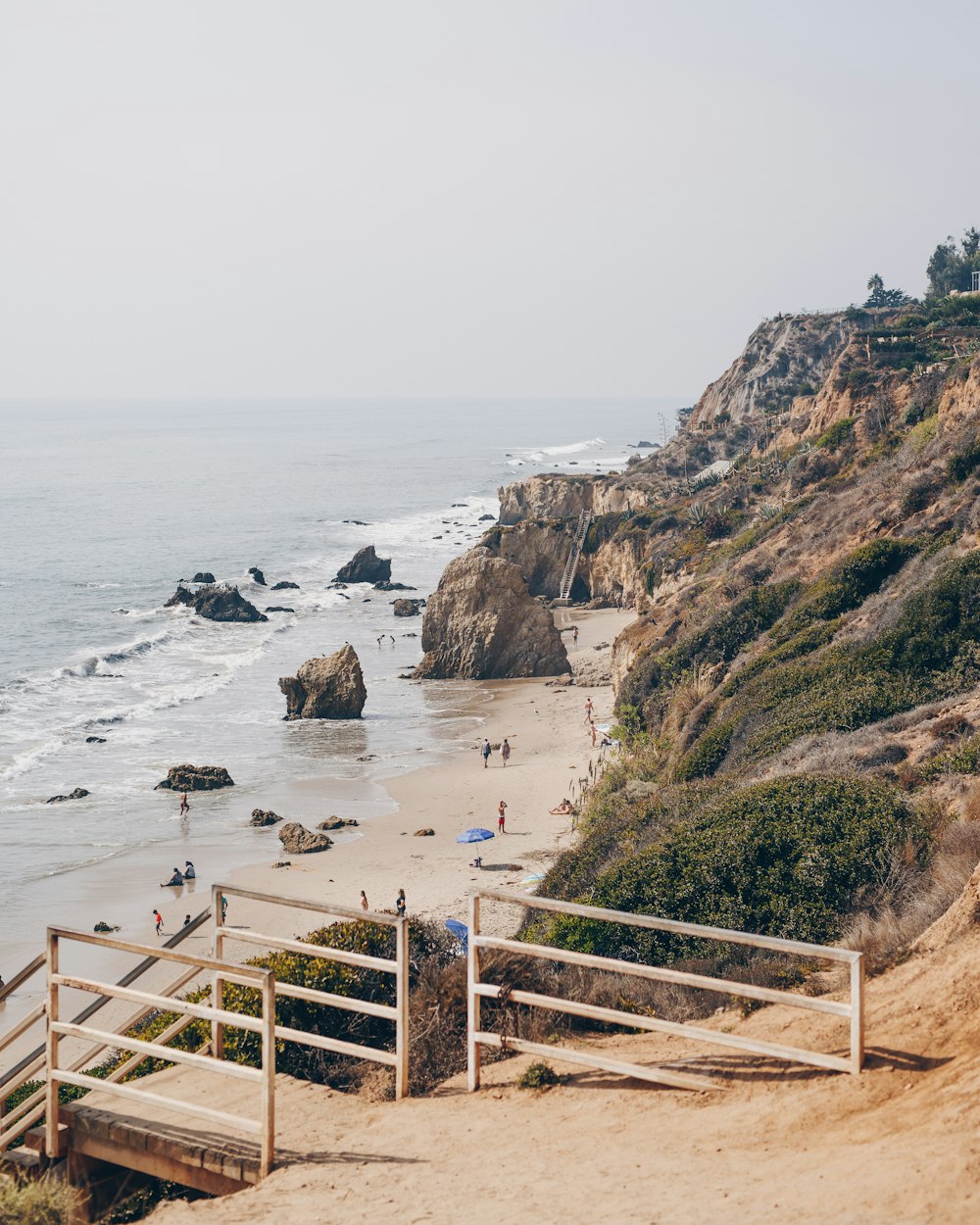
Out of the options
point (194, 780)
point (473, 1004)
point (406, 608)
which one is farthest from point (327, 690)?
point (473, 1004)

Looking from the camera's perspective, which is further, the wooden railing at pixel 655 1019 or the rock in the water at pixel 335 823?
the rock in the water at pixel 335 823

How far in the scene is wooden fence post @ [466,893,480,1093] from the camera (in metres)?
6.88

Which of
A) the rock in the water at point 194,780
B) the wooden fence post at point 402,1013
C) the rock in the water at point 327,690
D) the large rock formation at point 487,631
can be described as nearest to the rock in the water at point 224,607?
the large rock formation at point 487,631

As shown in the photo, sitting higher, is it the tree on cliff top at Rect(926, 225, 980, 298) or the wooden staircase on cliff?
the tree on cliff top at Rect(926, 225, 980, 298)

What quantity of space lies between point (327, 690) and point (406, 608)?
22.4 meters

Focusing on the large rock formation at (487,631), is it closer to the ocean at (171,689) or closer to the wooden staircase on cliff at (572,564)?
the ocean at (171,689)

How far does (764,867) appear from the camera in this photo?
11641 mm

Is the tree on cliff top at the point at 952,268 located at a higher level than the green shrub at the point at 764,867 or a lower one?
higher

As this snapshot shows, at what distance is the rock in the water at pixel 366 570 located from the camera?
77.0 m

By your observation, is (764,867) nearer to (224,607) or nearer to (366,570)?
(224,607)

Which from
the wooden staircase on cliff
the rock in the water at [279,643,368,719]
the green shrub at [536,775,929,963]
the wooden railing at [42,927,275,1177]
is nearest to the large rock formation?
the rock in the water at [279,643,368,719]

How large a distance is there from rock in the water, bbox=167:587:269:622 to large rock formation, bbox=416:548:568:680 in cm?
1736

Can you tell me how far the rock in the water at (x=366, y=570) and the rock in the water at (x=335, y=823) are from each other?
150ft

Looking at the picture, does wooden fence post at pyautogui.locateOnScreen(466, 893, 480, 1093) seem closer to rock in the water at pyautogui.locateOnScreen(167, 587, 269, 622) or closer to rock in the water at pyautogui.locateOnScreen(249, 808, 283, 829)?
rock in the water at pyautogui.locateOnScreen(249, 808, 283, 829)
